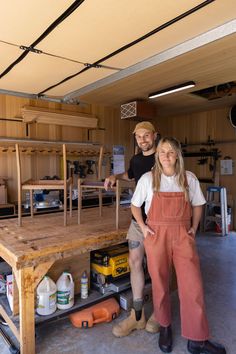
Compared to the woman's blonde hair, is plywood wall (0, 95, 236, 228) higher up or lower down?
higher up

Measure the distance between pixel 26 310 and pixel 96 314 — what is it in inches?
28.0

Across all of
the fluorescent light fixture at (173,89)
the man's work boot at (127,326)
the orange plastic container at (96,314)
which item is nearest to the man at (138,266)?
the man's work boot at (127,326)

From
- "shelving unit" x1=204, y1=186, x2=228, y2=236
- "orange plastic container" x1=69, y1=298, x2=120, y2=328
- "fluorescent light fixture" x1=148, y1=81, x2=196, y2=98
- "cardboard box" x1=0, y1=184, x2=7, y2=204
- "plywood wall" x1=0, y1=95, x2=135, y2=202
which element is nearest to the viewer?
"orange plastic container" x1=69, y1=298, x2=120, y2=328

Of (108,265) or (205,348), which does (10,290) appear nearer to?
(108,265)

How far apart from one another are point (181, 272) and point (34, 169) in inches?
132

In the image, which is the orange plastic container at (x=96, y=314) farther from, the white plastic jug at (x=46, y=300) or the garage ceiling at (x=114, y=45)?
the garage ceiling at (x=114, y=45)

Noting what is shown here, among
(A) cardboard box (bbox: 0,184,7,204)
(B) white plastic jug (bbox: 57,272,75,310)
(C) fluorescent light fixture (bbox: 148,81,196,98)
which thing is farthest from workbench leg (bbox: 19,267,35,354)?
(C) fluorescent light fixture (bbox: 148,81,196,98)

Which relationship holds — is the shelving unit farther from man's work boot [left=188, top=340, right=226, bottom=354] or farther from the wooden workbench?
man's work boot [left=188, top=340, right=226, bottom=354]

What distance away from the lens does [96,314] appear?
231cm

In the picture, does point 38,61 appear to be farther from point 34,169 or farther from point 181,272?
point 181,272

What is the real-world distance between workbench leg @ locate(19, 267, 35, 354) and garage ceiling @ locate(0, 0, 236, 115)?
6.34ft

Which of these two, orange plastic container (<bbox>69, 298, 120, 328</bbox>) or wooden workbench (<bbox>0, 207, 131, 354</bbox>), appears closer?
wooden workbench (<bbox>0, 207, 131, 354</bbox>)

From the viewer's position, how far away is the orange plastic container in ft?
7.29

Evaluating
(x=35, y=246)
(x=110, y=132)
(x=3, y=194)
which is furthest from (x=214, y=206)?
(x=35, y=246)
